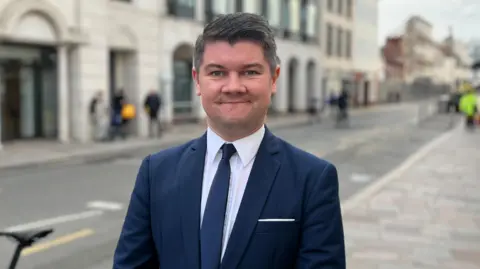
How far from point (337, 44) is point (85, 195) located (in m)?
40.4

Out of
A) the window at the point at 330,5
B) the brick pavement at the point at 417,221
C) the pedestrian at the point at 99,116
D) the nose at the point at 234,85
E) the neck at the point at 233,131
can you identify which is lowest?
the brick pavement at the point at 417,221

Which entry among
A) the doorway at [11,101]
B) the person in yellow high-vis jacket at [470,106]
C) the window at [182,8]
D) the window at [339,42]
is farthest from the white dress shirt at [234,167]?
the window at [339,42]

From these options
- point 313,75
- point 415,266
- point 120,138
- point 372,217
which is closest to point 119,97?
point 120,138

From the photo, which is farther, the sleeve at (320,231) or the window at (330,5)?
the window at (330,5)

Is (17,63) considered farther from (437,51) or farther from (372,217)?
(437,51)

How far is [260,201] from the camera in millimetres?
1854

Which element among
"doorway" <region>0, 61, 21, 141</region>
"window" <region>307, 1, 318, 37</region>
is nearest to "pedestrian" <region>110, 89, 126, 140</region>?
"doorway" <region>0, 61, 21, 141</region>

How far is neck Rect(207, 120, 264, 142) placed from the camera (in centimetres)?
190

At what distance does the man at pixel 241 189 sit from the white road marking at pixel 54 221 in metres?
6.00

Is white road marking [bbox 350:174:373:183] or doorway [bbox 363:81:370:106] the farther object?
doorway [bbox 363:81:370:106]

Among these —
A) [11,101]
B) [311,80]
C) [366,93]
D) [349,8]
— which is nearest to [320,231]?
[11,101]

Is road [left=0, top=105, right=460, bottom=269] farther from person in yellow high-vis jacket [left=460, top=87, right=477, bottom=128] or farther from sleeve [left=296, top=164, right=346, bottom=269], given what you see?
person in yellow high-vis jacket [left=460, top=87, right=477, bottom=128]

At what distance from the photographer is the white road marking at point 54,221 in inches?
294

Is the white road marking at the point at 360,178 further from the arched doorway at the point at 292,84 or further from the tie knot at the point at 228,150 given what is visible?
the arched doorway at the point at 292,84
